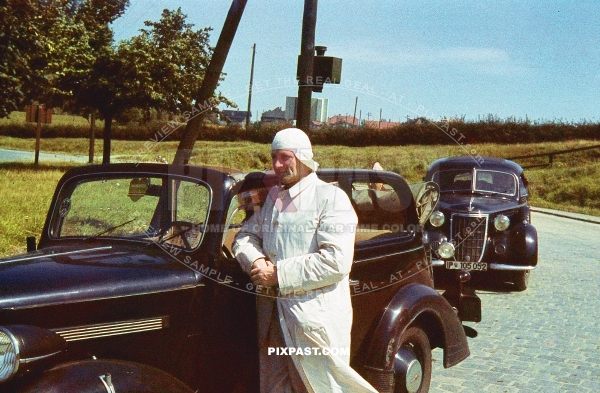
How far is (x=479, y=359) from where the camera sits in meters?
5.73

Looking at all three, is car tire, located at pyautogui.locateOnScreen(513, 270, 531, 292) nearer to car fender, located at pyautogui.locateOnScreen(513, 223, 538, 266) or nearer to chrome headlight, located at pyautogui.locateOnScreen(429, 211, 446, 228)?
car fender, located at pyautogui.locateOnScreen(513, 223, 538, 266)

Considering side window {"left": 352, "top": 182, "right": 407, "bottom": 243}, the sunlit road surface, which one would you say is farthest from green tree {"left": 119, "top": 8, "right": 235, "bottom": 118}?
side window {"left": 352, "top": 182, "right": 407, "bottom": 243}

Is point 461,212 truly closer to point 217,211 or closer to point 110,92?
point 217,211

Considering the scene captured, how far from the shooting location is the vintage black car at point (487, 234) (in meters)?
9.27

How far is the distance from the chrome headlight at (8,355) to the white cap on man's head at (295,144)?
4.58 feet

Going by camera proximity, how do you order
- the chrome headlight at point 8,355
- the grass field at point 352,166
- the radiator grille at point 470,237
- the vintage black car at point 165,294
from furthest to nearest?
the grass field at point 352,166 → the radiator grille at point 470,237 → the vintage black car at point 165,294 → the chrome headlight at point 8,355

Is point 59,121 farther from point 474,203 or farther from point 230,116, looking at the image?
point 474,203

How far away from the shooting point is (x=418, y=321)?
4.32 metres

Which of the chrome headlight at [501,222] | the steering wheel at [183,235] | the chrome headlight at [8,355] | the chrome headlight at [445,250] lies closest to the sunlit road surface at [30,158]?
the chrome headlight at [501,222]

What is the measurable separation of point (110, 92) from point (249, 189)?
25631 millimetres

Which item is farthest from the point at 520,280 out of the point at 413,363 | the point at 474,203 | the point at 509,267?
the point at 413,363

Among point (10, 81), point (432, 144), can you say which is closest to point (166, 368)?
point (10, 81)

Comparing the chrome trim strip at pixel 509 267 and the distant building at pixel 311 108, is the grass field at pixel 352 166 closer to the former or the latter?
the distant building at pixel 311 108

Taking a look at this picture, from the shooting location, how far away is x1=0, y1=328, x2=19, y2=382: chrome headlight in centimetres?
244
